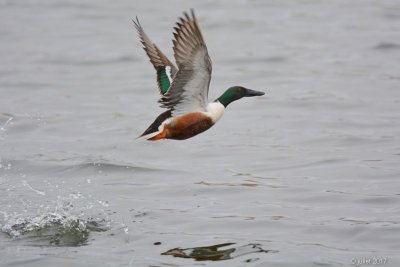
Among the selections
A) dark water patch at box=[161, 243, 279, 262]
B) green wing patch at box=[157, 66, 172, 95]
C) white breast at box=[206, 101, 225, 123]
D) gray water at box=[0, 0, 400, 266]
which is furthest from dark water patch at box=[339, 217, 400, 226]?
green wing patch at box=[157, 66, 172, 95]

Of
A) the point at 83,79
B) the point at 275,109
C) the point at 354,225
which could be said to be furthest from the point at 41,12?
the point at 354,225

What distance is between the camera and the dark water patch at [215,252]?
641 cm

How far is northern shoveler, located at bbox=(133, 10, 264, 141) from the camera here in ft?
20.9

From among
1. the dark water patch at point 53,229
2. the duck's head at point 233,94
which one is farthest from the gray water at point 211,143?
the duck's head at point 233,94

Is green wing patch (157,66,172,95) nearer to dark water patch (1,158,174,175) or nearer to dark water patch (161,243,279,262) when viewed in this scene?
dark water patch (161,243,279,262)

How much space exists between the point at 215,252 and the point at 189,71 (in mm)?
1300

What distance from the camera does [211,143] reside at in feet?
32.8

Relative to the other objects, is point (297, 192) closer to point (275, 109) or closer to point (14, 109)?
point (275, 109)

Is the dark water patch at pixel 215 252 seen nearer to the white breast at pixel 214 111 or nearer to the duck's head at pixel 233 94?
the white breast at pixel 214 111

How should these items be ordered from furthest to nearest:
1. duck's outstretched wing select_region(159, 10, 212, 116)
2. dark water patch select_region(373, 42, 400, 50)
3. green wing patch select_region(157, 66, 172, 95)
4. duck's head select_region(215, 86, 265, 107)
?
dark water patch select_region(373, 42, 400, 50) < green wing patch select_region(157, 66, 172, 95) < duck's head select_region(215, 86, 265, 107) < duck's outstretched wing select_region(159, 10, 212, 116)

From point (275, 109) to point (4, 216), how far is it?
4.81 meters

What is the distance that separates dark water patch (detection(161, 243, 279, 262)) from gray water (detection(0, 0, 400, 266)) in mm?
20

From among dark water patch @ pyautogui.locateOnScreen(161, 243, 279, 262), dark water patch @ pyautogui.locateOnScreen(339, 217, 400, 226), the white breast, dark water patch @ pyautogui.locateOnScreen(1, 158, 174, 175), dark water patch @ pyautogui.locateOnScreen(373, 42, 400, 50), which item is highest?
the white breast

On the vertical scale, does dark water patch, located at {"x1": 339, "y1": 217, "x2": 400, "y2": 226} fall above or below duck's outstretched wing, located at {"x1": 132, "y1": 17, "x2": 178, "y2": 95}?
below
